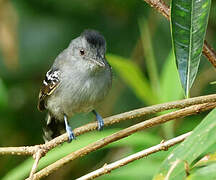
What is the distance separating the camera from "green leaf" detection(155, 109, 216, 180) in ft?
5.25

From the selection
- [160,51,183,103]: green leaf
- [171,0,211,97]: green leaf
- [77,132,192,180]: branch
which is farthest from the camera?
[160,51,183,103]: green leaf

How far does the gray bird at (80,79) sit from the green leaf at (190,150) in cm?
214

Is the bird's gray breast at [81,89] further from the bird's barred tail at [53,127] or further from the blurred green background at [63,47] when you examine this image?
the blurred green background at [63,47]

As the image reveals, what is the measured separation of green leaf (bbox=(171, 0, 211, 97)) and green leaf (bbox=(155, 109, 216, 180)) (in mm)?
567

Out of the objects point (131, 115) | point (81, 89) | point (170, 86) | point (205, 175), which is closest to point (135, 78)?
point (170, 86)

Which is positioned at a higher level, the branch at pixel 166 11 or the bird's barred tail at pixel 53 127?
the branch at pixel 166 11

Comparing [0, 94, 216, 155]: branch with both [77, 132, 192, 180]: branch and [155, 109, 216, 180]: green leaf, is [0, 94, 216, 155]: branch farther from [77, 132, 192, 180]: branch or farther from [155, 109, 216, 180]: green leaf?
[155, 109, 216, 180]: green leaf

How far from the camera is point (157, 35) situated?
576cm

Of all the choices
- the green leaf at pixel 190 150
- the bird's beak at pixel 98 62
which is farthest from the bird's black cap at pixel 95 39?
the green leaf at pixel 190 150

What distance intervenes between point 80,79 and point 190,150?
2.39 meters

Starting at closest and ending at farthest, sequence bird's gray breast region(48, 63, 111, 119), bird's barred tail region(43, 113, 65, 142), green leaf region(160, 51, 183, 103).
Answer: green leaf region(160, 51, 183, 103), bird's gray breast region(48, 63, 111, 119), bird's barred tail region(43, 113, 65, 142)

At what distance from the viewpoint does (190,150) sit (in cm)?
162

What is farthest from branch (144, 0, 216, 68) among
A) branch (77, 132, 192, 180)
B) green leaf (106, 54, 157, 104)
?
green leaf (106, 54, 157, 104)

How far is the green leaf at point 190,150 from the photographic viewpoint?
1599 mm
